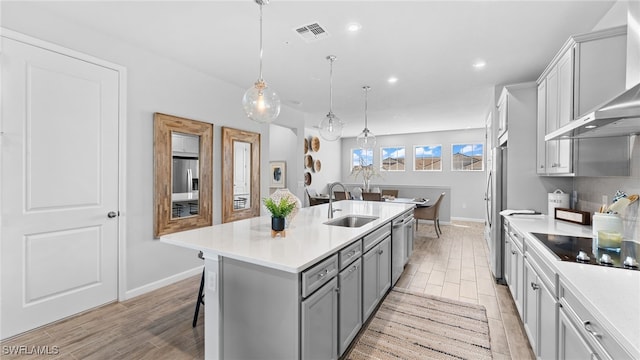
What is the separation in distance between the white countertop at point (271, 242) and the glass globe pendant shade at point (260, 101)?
36.5 inches

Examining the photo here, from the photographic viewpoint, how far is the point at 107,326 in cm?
236

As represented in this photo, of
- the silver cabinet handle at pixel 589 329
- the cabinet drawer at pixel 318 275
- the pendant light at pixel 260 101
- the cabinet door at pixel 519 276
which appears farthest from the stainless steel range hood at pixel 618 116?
the pendant light at pixel 260 101

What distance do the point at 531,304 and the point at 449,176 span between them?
6.90 m

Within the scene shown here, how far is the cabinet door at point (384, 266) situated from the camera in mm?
2602

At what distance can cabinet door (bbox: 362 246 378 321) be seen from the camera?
2219mm

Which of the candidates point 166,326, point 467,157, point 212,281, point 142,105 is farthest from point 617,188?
point 467,157

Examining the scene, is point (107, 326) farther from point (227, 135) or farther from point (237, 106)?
point (237, 106)

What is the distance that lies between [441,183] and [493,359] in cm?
698

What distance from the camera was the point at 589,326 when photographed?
107cm

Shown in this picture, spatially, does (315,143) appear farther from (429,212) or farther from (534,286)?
(534,286)

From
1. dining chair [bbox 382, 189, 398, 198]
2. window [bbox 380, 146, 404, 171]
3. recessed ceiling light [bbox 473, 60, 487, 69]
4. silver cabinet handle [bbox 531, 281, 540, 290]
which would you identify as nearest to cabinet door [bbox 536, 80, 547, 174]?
recessed ceiling light [bbox 473, 60, 487, 69]

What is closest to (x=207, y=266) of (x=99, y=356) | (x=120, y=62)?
(x=99, y=356)

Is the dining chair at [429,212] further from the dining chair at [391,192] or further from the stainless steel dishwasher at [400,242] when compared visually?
the stainless steel dishwasher at [400,242]

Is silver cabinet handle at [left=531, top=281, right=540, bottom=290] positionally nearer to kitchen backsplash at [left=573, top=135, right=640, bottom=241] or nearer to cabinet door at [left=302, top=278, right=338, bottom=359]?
kitchen backsplash at [left=573, top=135, right=640, bottom=241]
